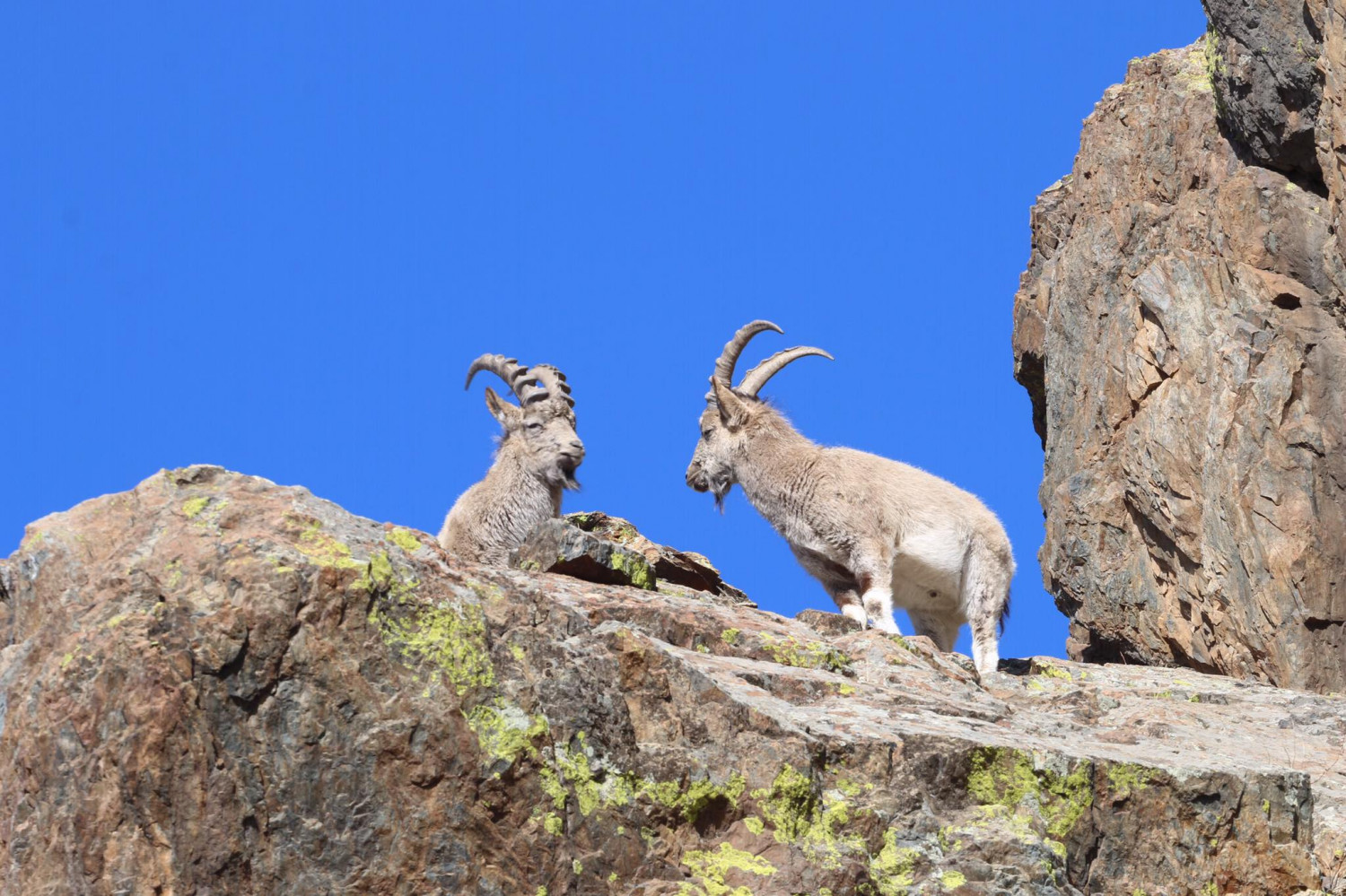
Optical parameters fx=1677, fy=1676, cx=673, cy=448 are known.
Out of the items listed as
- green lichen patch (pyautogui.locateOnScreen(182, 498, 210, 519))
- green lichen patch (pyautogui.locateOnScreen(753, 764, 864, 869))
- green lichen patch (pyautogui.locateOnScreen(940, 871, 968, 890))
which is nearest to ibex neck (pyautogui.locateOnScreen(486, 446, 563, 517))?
green lichen patch (pyautogui.locateOnScreen(182, 498, 210, 519))

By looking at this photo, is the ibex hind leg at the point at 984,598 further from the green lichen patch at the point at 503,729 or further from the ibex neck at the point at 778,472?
the green lichen patch at the point at 503,729

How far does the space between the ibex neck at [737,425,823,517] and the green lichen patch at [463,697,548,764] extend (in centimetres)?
750

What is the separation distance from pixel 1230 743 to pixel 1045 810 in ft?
7.78

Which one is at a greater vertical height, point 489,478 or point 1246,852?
point 489,478

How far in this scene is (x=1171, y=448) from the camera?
15.1 m

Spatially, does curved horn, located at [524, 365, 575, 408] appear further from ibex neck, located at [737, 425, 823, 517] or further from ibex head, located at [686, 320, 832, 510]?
ibex neck, located at [737, 425, 823, 517]

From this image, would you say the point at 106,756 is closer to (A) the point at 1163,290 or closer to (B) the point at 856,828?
(B) the point at 856,828

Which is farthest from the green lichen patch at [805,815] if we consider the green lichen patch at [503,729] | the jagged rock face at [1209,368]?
the jagged rock face at [1209,368]

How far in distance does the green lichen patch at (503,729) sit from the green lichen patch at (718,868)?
93cm

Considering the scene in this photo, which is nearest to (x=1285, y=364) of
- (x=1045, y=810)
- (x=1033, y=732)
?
(x=1033, y=732)

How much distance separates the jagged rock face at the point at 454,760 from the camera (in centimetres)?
746

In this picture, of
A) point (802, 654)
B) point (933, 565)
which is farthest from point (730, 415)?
point (802, 654)

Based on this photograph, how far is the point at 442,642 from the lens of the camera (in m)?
7.99

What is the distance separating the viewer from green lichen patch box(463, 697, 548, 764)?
7.73 meters
